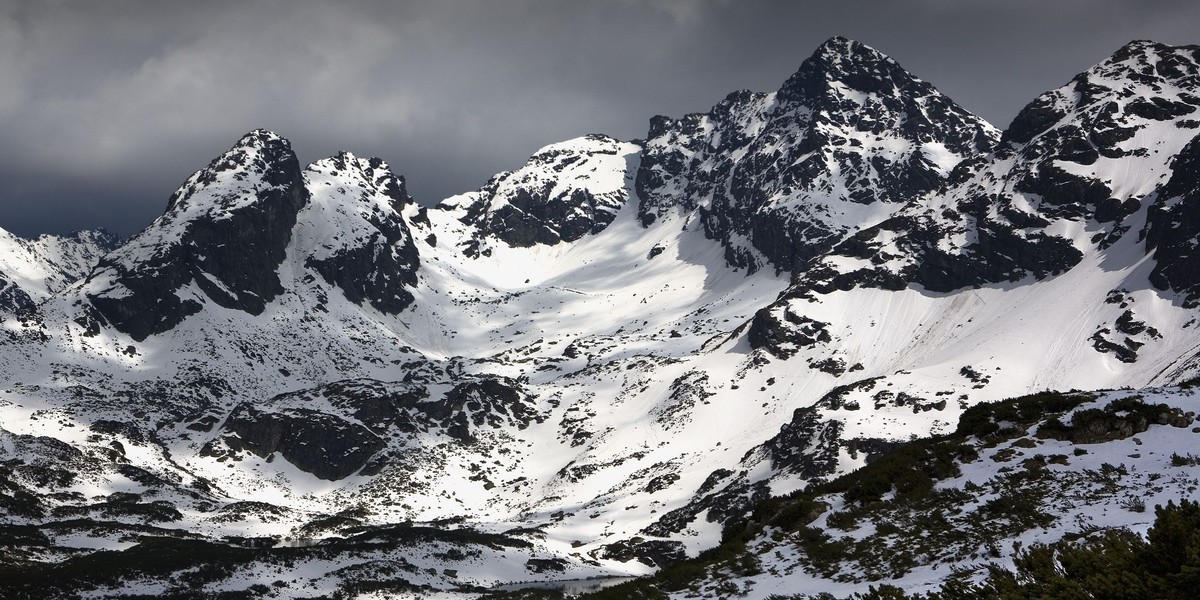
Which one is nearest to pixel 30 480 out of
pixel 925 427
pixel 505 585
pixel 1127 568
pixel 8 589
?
pixel 8 589

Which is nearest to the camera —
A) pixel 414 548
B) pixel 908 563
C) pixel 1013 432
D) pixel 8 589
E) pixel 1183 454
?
pixel 908 563

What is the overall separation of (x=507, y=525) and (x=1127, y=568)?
189394mm

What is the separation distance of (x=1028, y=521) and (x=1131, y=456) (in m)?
6.44

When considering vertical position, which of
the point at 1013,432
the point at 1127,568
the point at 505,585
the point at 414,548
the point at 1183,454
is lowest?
the point at 1127,568

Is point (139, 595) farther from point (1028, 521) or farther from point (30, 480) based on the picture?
point (1028, 521)

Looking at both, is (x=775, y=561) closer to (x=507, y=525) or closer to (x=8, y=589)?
(x=8, y=589)

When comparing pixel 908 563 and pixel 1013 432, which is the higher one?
pixel 1013 432

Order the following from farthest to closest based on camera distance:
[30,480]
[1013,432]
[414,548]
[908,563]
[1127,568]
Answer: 1. [30,480]
2. [414,548]
3. [1013,432]
4. [908,563]
5. [1127,568]

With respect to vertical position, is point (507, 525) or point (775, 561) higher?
point (507, 525)

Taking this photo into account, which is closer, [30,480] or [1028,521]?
[1028,521]

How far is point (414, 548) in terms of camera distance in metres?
141

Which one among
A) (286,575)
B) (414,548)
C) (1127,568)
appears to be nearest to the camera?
(1127,568)

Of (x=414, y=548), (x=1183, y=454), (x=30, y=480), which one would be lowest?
(x=1183, y=454)

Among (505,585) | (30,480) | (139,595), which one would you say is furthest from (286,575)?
(30,480)
